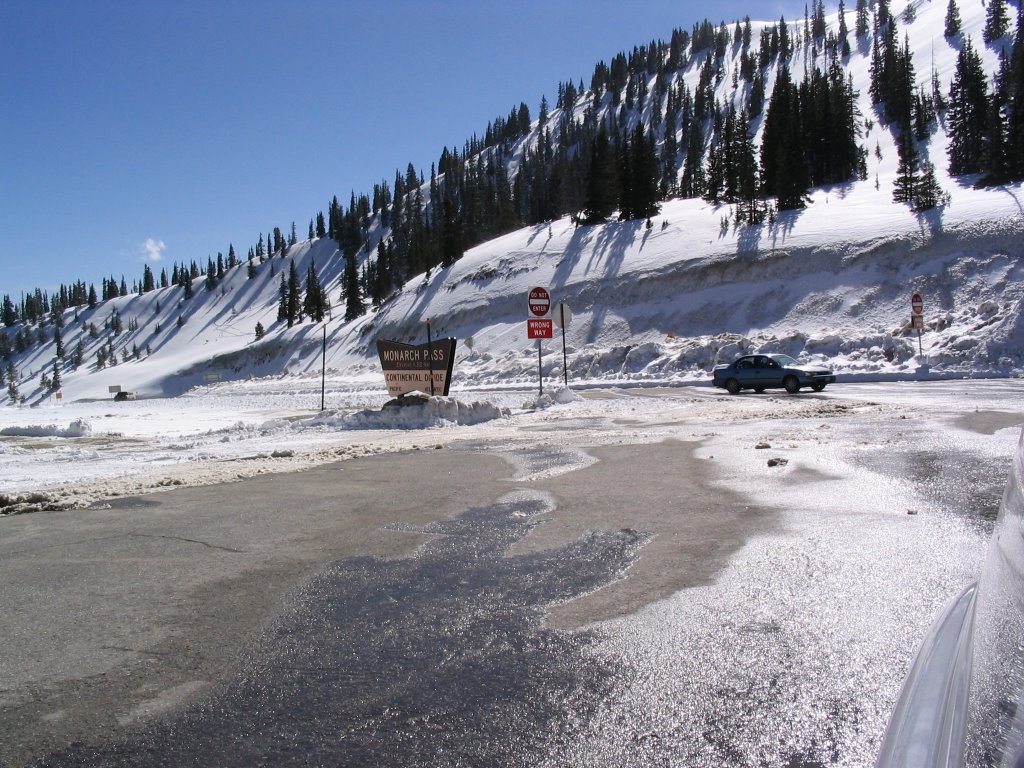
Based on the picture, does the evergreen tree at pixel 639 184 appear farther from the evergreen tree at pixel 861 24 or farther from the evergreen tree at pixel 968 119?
the evergreen tree at pixel 861 24

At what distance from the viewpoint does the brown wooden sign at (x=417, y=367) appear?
19391 mm

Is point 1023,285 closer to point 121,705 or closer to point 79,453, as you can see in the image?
point 79,453

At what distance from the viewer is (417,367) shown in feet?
63.9

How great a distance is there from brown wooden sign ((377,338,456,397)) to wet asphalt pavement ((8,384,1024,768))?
1235 cm

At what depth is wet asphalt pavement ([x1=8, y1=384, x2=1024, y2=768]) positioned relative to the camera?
262 centimetres

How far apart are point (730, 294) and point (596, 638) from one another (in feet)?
157

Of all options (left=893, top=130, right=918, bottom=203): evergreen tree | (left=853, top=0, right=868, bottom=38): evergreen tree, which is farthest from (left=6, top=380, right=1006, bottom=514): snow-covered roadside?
(left=853, top=0, right=868, bottom=38): evergreen tree

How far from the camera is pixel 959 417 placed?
13.1m

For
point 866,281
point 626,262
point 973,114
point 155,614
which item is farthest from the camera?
point 973,114

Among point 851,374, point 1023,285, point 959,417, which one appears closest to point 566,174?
point 1023,285

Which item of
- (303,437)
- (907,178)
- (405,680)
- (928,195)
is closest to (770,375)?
(303,437)

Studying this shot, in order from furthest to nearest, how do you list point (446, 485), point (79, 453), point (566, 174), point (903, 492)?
point (566, 174)
point (79, 453)
point (446, 485)
point (903, 492)

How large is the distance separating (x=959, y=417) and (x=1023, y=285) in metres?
29.4

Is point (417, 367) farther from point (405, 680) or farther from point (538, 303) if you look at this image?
point (405, 680)
